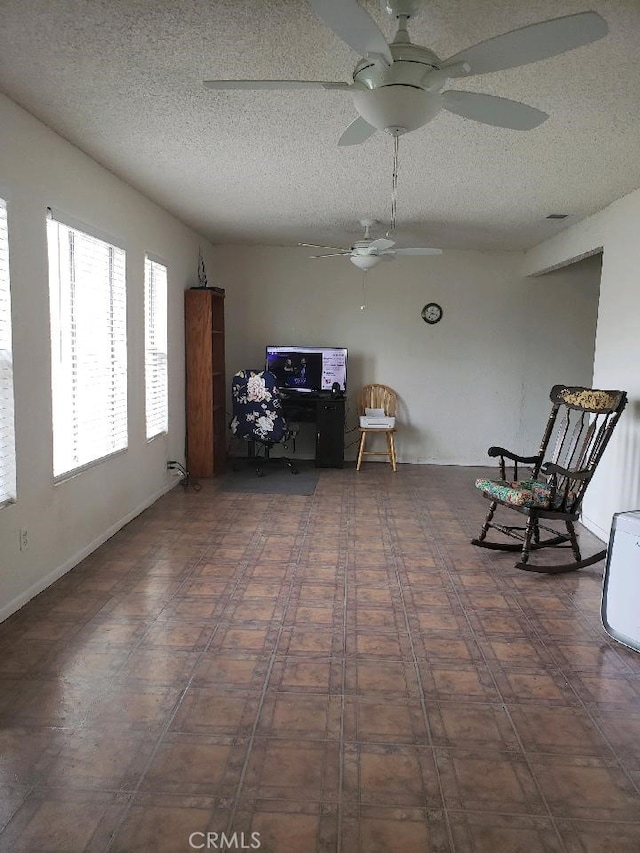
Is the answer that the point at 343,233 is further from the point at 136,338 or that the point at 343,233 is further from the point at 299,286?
the point at 136,338

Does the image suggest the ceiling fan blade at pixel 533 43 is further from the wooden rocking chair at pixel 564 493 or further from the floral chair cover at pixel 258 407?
the floral chair cover at pixel 258 407

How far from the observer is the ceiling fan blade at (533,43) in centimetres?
159

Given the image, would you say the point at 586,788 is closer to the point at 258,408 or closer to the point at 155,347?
the point at 155,347

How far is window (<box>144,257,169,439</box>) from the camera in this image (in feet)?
16.8

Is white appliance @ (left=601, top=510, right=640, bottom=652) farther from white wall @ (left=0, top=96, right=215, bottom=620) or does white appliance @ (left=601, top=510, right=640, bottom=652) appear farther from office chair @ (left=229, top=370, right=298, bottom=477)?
office chair @ (left=229, top=370, right=298, bottom=477)

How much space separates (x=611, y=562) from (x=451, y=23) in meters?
2.36

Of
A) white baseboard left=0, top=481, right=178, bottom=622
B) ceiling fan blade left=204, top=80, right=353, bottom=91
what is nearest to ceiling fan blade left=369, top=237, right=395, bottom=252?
white baseboard left=0, top=481, right=178, bottom=622

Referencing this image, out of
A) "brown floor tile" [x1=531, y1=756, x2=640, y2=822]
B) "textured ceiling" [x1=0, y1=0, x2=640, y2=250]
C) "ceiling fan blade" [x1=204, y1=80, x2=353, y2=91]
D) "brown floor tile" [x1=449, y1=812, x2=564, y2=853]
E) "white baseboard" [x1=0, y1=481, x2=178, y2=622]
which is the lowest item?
"brown floor tile" [x1=449, y1=812, x2=564, y2=853]

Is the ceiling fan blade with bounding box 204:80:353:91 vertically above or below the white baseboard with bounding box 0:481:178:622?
above

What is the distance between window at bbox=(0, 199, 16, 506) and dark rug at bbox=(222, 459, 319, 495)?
2848 millimetres

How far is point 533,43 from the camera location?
5.57 ft

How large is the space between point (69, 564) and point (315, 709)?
201cm

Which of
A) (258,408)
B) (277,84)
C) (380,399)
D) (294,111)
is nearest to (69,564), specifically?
(294,111)

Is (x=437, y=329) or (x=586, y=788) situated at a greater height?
(x=437, y=329)
